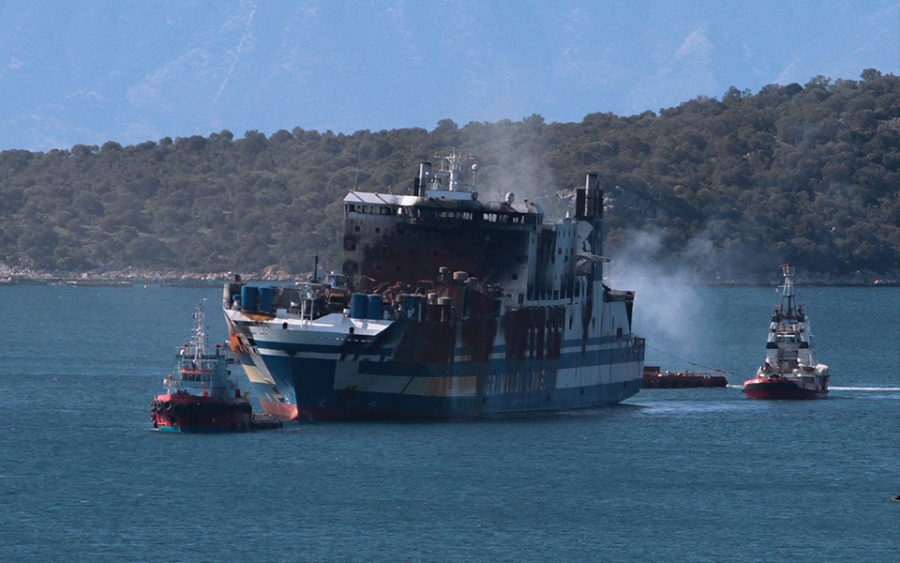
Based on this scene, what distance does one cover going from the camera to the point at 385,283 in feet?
252

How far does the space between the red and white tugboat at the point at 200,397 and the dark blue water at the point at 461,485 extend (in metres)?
0.77

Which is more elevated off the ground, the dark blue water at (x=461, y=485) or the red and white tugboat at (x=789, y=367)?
the red and white tugboat at (x=789, y=367)

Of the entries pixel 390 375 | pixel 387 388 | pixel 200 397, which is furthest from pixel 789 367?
pixel 200 397

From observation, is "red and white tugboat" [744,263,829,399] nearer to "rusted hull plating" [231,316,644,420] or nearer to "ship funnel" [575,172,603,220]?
"ship funnel" [575,172,603,220]

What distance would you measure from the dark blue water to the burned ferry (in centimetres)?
147

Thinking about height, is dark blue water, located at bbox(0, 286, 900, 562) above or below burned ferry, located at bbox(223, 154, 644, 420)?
below

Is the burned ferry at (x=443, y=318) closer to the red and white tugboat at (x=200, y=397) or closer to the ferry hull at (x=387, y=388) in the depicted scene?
the ferry hull at (x=387, y=388)

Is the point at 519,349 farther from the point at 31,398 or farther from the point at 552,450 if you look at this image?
the point at 31,398

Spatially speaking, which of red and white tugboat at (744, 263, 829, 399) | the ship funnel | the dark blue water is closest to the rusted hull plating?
the dark blue water

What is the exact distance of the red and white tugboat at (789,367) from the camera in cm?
9031

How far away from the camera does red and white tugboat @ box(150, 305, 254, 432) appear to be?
216ft

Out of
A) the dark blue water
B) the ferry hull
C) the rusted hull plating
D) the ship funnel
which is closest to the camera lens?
the dark blue water

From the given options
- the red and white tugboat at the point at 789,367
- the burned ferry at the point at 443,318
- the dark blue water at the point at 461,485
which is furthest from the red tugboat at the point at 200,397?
the red and white tugboat at the point at 789,367

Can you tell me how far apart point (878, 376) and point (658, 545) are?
194 ft
